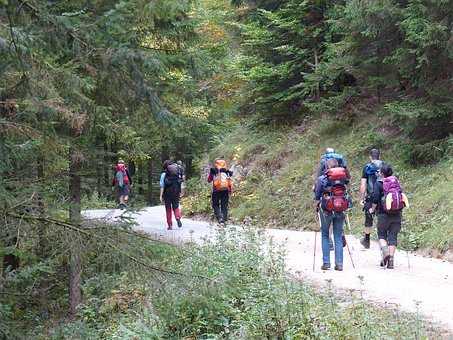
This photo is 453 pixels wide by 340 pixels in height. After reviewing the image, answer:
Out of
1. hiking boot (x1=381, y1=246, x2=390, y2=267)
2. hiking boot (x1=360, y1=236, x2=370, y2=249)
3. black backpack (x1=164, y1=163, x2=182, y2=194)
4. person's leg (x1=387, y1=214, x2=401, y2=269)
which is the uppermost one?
black backpack (x1=164, y1=163, x2=182, y2=194)

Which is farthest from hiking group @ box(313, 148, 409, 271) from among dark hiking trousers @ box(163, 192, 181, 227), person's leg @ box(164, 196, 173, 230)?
person's leg @ box(164, 196, 173, 230)

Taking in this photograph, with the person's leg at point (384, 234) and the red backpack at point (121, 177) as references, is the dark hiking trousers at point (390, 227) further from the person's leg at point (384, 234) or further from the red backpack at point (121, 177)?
the red backpack at point (121, 177)

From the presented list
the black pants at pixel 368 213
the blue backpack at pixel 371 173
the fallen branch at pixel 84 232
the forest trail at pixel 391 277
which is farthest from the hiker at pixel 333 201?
the fallen branch at pixel 84 232

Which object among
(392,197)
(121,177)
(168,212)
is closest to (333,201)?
(392,197)

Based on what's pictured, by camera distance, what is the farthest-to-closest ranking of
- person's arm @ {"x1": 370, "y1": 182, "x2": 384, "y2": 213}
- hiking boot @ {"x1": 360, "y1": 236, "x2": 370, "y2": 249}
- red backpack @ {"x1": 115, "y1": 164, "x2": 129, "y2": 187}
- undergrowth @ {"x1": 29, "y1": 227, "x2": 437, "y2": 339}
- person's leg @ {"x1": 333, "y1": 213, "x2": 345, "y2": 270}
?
red backpack @ {"x1": 115, "y1": 164, "x2": 129, "y2": 187}
hiking boot @ {"x1": 360, "y1": 236, "x2": 370, "y2": 249}
person's arm @ {"x1": 370, "y1": 182, "x2": 384, "y2": 213}
person's leg @ {"x1": 333, "y1": 213, "x2": 345, "y2": 270}
undergrowth @ {"x1": 29, "y1": 227, "x2": 437, "y2": 339}

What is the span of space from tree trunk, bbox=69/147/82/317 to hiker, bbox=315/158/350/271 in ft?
13.0

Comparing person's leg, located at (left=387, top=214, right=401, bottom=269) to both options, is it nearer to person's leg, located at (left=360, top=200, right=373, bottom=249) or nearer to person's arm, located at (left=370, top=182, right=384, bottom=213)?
person's arm, located at (left=370, top=182, right=384, bottom=213)

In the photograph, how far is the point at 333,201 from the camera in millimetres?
9148

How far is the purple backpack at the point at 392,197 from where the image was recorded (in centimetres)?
951

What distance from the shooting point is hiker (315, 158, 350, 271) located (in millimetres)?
9125

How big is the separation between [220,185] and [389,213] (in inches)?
244

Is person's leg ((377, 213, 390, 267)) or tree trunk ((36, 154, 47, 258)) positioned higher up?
tree trunk ((36, 154, 47, 258))

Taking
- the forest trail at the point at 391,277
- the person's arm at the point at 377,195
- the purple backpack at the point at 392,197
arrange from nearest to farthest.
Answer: the forest trail at the point at 391,277, the purple backpack at the point at 392,197, the person's arm at the point at 377,195

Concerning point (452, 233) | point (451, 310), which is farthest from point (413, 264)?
point (451, 310)
